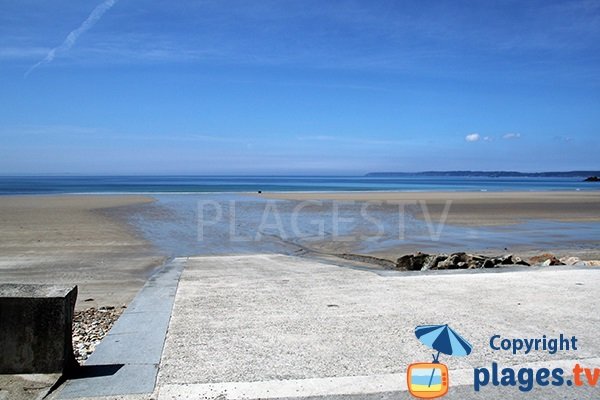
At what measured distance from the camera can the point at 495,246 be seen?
1631 centimetres

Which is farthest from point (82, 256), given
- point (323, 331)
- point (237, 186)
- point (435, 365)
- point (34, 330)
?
point (237, 186)

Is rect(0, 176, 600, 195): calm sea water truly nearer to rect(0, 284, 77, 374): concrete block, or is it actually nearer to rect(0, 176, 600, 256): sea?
rect(0, 176, 600, 256): sea

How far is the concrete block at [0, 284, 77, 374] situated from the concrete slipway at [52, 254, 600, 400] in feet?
0.90

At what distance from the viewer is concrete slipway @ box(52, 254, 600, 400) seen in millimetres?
3979

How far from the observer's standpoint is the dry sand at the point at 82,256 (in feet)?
32.8

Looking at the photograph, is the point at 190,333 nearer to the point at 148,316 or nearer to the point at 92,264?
the point at 148,316

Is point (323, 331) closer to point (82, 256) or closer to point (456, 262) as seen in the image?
point (456, 262)

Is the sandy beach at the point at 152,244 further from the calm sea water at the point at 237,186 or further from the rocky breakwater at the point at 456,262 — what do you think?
the calm sea water at the point at 237,186

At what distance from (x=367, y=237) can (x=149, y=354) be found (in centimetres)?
1397

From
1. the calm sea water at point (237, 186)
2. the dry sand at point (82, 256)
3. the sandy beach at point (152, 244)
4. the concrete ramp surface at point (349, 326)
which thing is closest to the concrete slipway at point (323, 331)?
the concrete ramp surface at point (349, 326)

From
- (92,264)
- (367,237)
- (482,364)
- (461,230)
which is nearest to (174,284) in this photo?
(482,364)

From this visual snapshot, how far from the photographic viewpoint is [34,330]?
4.09 meters

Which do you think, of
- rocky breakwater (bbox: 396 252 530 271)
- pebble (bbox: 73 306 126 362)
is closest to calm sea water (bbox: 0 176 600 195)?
rocky breakwater (bbox: 396 252 530 271)

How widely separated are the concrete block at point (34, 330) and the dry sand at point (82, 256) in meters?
4.18
